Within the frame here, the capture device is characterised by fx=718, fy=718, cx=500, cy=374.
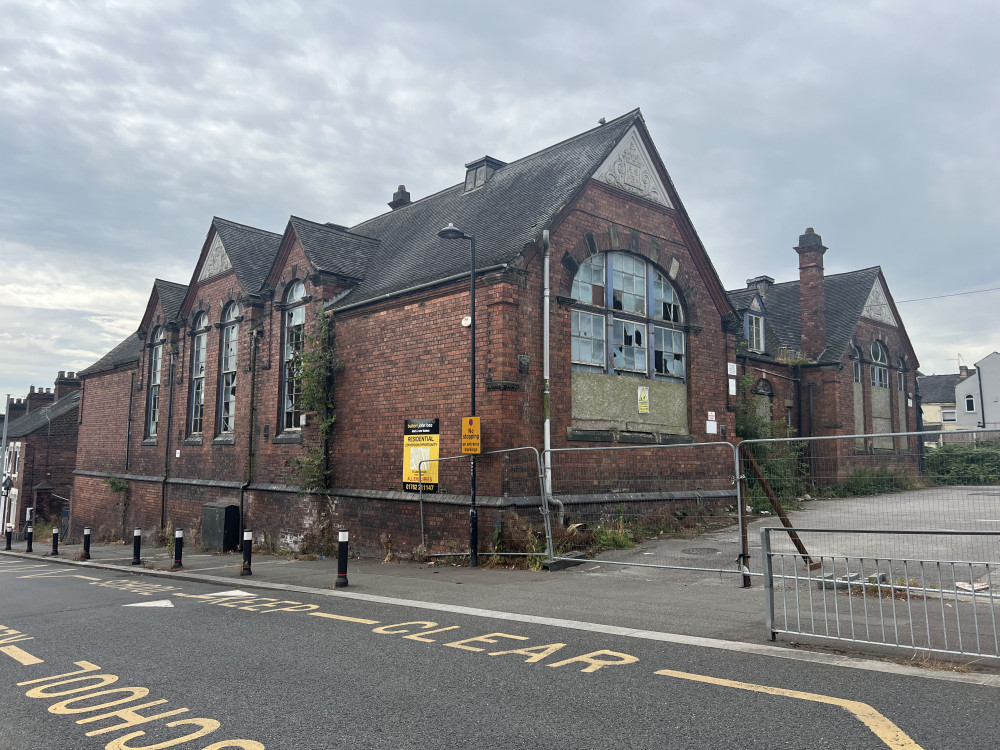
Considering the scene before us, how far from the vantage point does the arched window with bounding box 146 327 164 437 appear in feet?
84.5

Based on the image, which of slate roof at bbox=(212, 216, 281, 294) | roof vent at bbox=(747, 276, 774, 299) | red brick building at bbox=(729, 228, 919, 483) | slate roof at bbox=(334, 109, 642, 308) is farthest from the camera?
roof vent at bbox=(747, 276, 774, 299)

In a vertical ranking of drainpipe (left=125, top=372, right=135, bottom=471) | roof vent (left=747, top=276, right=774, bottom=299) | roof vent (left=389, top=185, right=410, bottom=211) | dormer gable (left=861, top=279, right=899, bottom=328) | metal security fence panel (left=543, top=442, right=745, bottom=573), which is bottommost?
metal security fence panel (left=543, top=442, right=745, bottom=573)

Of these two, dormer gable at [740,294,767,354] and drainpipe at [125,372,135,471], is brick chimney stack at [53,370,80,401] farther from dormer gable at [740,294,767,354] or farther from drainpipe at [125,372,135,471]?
dormer gable at [740,294,767,354]

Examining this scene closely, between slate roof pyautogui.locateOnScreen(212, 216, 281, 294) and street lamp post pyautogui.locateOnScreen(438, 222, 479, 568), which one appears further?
slate roof pyautogui.locateOnScreen(212, 216, 281, 294)

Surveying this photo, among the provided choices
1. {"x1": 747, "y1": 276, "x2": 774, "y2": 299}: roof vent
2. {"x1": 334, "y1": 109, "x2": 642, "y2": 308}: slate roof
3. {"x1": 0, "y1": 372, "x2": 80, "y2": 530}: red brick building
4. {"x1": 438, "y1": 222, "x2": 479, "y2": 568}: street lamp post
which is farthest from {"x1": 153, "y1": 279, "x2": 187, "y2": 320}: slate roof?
{"x1": 747, "y1": 276, "x2": 774, "y2": 299}: roof vent

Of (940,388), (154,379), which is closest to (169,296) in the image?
(154,379)

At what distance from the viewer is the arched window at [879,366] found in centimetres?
2738

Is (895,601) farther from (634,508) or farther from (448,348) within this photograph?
(448,348)

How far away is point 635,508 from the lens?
46.8 ft

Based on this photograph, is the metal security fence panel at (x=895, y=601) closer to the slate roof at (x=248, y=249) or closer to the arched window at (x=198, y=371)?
the slate roof at (x=248, y=249)

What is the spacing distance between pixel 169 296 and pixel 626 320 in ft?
59.8

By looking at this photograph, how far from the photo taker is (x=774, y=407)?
2489cm

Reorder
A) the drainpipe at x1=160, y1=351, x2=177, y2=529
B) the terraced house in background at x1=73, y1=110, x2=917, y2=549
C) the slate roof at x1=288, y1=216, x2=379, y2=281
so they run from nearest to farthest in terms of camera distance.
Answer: the terraced house in background at x1=73, y1=110, x2=917, y2=549 < the slate roof at x1=288, y1=216, x2=379, y2=281 < the drainpipe at x1=160, y1=351, x2=177, y2=529

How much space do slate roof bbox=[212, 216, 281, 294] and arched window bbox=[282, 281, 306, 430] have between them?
72.6 inches
